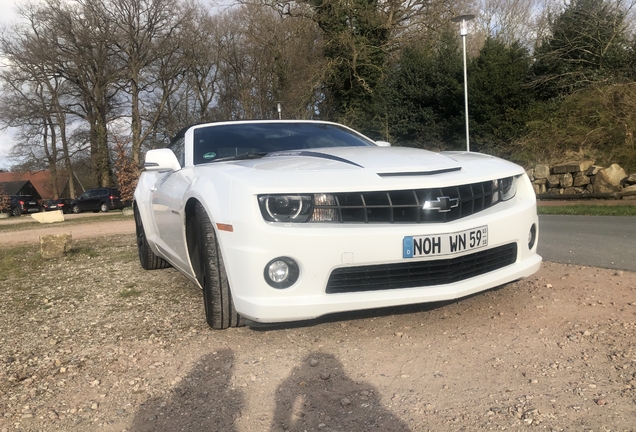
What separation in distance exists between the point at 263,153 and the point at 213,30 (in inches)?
1352

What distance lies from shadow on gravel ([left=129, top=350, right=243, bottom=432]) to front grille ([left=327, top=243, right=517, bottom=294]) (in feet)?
2.36

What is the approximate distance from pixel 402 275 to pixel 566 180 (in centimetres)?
1279

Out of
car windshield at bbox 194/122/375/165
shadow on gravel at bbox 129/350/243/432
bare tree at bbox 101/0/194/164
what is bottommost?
shadow on gravel at bbox 129/350/243/432

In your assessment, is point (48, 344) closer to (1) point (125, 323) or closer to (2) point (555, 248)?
(1) point (125, 323)

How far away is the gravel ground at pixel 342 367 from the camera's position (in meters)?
2.23

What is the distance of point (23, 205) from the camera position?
3312 centimetres

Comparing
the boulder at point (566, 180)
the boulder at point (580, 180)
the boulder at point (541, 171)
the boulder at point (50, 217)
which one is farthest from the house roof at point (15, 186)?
the boulder at point (580, 180)

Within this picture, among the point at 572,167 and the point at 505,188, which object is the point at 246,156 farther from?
the point at 572,167

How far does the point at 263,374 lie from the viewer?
2705mm

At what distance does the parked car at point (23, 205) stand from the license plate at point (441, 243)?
3433 cm

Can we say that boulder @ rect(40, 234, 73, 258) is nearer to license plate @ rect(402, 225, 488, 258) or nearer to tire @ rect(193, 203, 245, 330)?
tire @ rect(193, 203, 245, 330)

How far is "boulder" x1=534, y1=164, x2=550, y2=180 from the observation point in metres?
14.7

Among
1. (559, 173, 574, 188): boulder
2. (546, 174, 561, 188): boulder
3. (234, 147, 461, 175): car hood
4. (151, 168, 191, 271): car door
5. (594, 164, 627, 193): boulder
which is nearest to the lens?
(234, 147, 461, 175): car hood

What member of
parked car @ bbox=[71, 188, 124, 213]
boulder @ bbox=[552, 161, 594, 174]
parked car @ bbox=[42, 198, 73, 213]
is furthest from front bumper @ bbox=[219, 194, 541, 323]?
parked car @ bbox=[42, 198, 73, 213]
